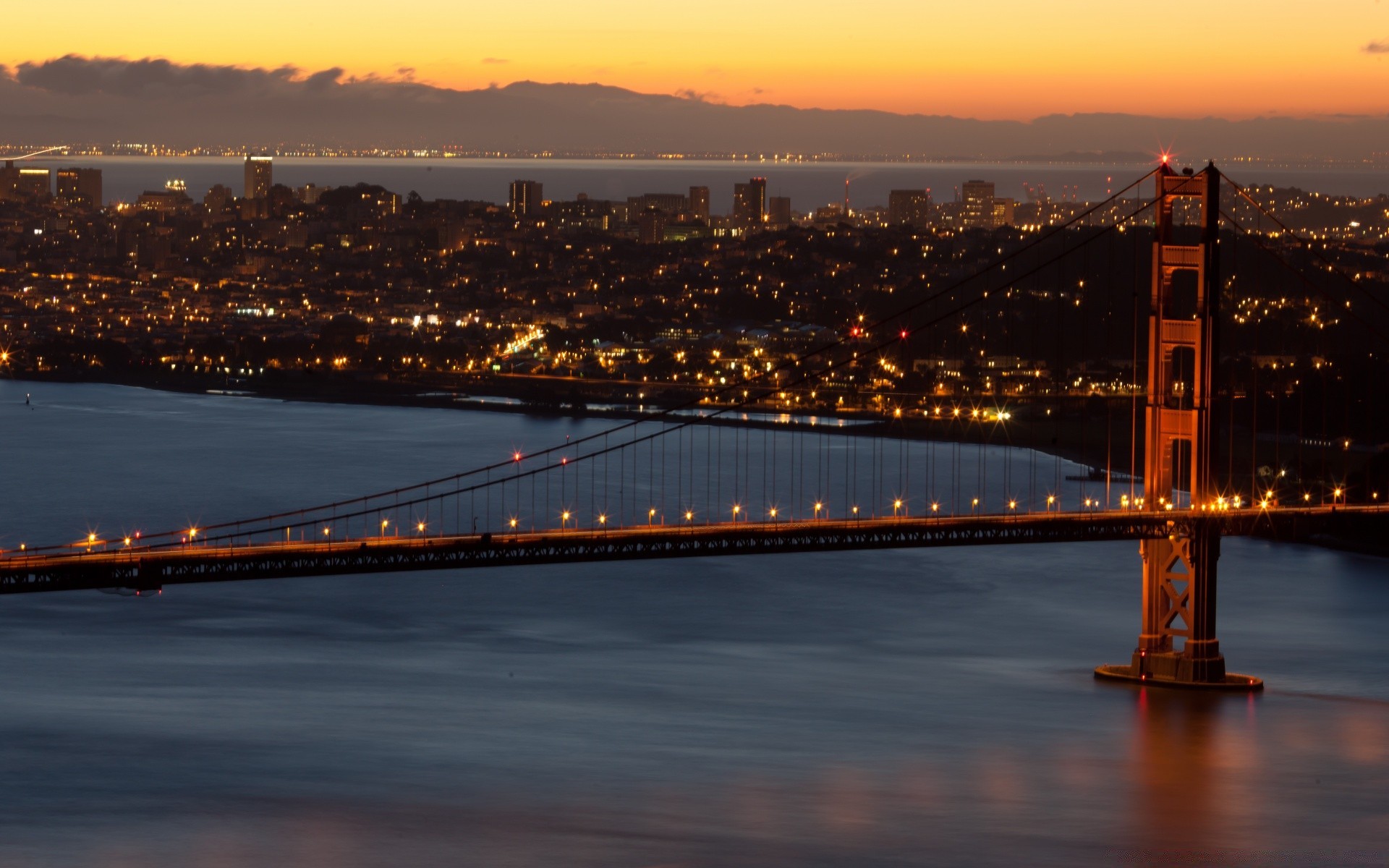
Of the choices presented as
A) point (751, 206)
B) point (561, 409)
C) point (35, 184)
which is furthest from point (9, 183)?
point (561, 409)

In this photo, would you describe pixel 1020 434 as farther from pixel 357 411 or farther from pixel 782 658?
pixel 782 658

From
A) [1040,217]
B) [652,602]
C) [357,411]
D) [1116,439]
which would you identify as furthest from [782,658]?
[1040,217]

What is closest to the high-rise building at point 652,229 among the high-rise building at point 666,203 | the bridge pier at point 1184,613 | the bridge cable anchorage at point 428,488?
the high-rise building at point 666,203

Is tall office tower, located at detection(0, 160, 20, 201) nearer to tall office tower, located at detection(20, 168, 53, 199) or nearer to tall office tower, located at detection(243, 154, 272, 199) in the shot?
tall office tower, located at detection(20, 168, 53, 199)

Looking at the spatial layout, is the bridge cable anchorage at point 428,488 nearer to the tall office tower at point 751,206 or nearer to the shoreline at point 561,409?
the shoreline at point 561,409

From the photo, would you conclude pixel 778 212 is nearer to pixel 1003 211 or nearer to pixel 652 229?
pixel 1003 211

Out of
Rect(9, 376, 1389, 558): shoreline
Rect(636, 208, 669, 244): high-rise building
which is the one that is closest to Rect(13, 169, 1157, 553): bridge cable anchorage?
Rect(9, 376, 1389, 558): shoreline
